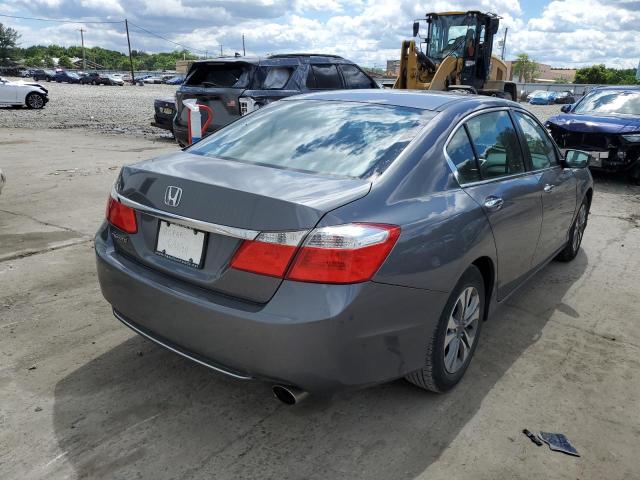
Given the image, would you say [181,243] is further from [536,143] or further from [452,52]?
[452,52]

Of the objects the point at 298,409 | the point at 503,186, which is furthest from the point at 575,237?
the point at 298,409

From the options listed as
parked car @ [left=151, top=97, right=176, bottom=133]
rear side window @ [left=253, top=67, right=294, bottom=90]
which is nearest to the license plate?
rear side window @ [left=253, top=67, right=294, bottom=90]

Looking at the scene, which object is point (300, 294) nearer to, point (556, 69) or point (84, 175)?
point (84, 175)

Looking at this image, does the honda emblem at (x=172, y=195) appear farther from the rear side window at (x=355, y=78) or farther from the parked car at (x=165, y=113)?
the parked car at (x=165, y=113)

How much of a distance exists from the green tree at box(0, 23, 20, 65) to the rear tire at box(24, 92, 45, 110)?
96462mm

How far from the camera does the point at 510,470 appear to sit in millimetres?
2518

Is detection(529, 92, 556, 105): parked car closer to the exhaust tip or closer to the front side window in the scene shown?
the front side window

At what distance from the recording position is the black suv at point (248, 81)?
9336 millimetres

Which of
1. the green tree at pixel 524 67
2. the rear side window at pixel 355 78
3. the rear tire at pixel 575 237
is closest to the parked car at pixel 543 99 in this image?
the rear side window at pixel 355 78

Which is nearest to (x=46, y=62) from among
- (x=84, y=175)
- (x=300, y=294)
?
(x=84, y=175)

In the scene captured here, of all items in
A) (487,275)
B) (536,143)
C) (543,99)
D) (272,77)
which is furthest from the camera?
(543,99)

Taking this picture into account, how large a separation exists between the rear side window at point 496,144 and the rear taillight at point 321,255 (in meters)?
1.29

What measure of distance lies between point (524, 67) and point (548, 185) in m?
132

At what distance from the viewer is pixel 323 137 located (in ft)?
10.3
